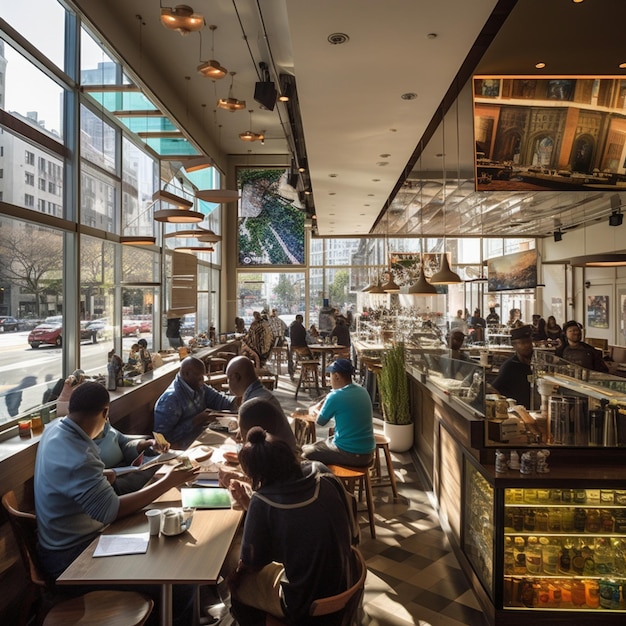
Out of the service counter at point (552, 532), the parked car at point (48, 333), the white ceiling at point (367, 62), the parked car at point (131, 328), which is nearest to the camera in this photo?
the service counter at point (552, 532)

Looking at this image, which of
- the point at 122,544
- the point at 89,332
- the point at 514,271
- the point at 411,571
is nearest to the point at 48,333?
the point at 89,332

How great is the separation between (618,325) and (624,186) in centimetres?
882

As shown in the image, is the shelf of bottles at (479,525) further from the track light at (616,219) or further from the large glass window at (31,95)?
the track light at (616,219)

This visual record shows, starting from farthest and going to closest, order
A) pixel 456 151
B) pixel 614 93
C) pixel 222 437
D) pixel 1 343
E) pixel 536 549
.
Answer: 1. pixel 456 151
2. pixel 614 93
3. pixel 1 343
4. pixel 222 437
5. pixel 536 549

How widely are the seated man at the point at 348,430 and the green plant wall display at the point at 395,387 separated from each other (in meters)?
1.88

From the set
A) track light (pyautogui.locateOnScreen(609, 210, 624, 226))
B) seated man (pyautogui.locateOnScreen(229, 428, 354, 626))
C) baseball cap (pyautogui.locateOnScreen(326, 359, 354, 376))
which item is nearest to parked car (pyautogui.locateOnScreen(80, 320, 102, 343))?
baseball cap (pyautogui.locateOnScreen(326, 359, 354, 376))

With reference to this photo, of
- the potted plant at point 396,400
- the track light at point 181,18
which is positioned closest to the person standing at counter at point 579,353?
the potted plant at point 396,400

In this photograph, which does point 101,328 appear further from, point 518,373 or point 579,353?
point 579,353

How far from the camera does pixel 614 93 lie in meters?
4.44

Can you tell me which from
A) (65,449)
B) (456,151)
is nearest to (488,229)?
(456,151)

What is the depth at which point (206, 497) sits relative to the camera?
2625mm

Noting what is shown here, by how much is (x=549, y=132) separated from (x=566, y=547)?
3408mm

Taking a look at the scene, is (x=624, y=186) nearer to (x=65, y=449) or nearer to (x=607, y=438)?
(x=607, y=438)

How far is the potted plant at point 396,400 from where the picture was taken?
5785 mm
